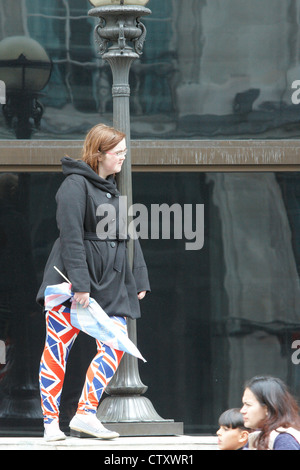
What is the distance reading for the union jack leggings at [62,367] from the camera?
23.7 feet

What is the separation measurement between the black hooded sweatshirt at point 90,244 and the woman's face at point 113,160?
8 centimetres

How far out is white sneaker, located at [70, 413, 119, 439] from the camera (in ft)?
23.6

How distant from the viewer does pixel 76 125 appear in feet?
30.5

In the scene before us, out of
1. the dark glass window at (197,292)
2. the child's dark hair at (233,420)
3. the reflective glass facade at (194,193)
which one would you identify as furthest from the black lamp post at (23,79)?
the child's dark hair at (233,420)

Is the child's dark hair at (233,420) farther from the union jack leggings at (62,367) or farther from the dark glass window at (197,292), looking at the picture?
the dark glass window at (197,292)

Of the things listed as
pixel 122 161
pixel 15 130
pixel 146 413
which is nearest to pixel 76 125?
pixel 15 130

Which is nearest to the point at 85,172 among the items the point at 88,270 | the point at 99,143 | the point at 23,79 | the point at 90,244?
the point at 99,143

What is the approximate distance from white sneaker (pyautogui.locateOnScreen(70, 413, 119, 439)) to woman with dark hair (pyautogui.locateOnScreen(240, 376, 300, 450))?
1.56 meters

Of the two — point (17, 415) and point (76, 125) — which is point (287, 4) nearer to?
point (76, 125)

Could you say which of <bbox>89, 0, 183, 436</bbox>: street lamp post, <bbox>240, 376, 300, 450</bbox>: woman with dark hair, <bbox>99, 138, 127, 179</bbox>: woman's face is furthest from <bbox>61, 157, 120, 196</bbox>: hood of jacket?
<bbox>240, 376, 300, 450</bbox>: woman with dark hair

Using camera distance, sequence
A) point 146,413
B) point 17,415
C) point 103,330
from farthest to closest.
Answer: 1. point 17,415
2. point 146,413
3. point 103,330

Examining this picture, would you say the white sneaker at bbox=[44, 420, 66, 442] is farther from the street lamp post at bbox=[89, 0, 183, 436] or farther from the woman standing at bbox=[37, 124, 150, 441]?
the street lamp post at bbox=[89, 0, 183, 436]

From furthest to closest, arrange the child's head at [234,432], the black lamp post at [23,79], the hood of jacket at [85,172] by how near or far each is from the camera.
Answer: the black lamp post at [23,79]
the hood of jacket at [85,172]
the child's head at [234,432]

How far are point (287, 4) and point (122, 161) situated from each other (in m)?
2.47
